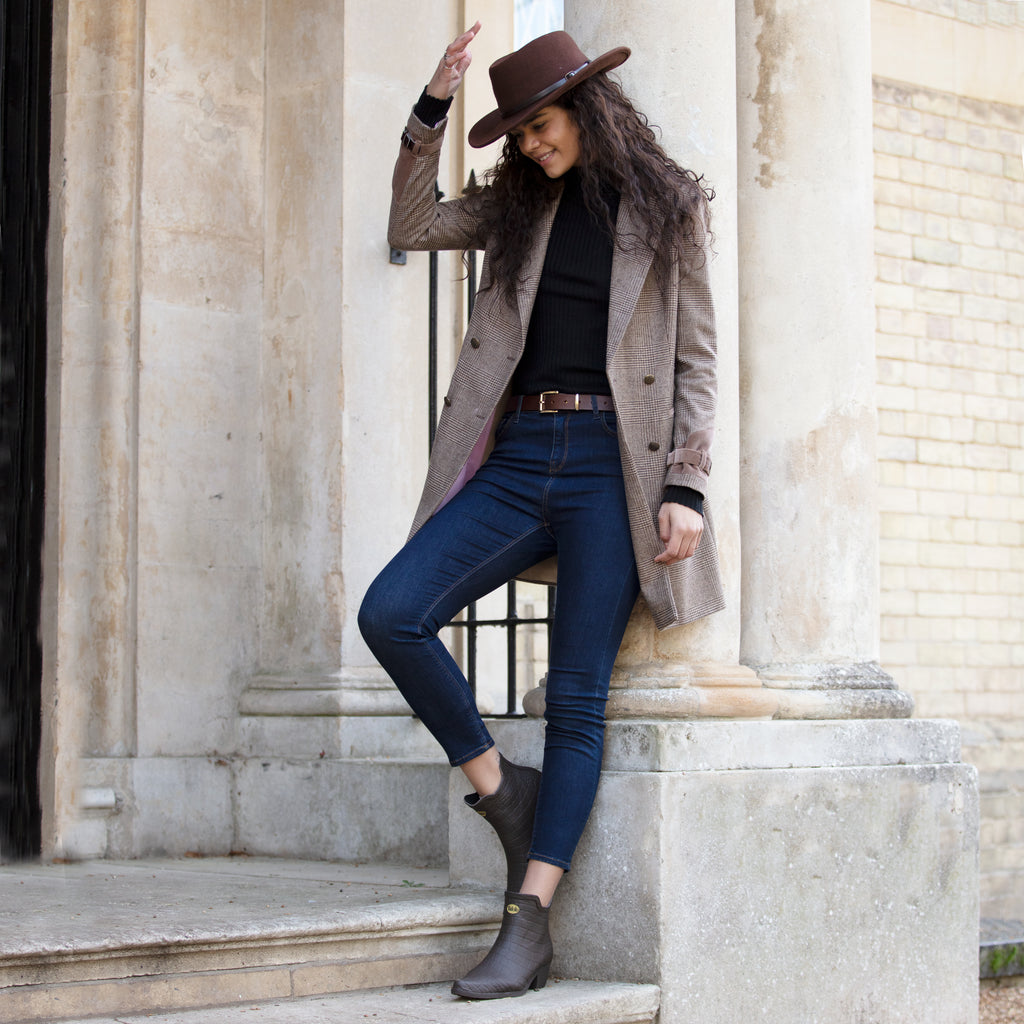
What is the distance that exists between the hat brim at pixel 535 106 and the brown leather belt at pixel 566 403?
0.55m

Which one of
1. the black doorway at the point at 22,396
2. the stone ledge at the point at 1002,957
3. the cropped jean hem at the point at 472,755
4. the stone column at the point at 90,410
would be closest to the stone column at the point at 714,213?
the cropped jean hem at the point at 472,755

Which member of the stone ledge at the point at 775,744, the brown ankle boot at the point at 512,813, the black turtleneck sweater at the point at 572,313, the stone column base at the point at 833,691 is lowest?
the brown ankle boot at the point at 512,813

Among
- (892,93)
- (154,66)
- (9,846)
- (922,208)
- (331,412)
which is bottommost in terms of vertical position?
(9,846)

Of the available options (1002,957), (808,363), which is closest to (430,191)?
(808,363)

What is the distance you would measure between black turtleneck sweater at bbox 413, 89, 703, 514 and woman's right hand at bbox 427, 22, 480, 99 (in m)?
0.40

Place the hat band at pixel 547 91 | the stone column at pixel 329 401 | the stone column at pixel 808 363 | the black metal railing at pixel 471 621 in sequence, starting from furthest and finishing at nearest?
the stone column at pixel 329 401 < the black metal railing at pixel 471 621 < the stone column at pixel 808 363 < the hat band at pixel 547 91

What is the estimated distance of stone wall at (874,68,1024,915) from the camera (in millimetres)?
9680

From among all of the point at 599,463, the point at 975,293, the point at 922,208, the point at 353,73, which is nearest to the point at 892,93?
the point at 922,208

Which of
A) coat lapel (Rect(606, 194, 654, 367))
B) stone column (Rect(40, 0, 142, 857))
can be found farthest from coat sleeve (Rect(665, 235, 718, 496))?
stone column (Rect(40, 0, 142, 857))

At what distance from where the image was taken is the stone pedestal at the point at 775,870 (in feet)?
10.1

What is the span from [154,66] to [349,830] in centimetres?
242

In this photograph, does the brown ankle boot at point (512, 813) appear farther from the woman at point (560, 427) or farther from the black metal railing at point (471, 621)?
the black metal railing at point (471, 621)

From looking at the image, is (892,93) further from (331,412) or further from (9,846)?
(9,846)

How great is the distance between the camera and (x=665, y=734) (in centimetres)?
314
